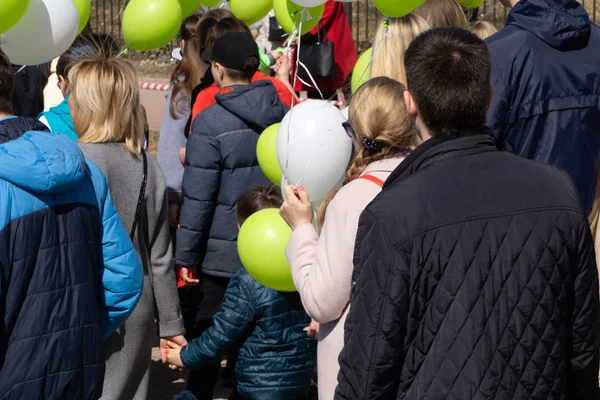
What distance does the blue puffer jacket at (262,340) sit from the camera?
3984 millimetres

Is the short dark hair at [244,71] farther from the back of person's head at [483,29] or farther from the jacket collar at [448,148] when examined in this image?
the jacket collar at [448,148]

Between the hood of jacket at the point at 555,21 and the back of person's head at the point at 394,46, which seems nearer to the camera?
the hood of jacket at the point at 555,21

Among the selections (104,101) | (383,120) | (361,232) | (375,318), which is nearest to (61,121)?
(104,101)

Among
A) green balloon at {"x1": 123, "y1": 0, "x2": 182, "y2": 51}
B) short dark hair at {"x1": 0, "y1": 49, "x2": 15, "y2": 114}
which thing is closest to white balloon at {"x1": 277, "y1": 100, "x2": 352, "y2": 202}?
short dark hair at {"x1": 0, "y1": 49, "x2": 15, "y2": 114}

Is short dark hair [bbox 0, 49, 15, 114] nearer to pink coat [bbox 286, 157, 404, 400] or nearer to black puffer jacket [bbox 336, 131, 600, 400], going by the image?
pink coat [bbox 286, 157, 404, 400]

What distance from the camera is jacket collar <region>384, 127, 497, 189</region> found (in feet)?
7.33

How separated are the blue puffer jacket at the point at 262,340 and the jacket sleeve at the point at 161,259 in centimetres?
22

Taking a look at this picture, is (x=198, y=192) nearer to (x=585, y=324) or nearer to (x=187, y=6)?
(x=187, y=6)

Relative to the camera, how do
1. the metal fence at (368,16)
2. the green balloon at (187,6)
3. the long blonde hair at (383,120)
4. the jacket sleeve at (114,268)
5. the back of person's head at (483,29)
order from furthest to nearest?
the metal fence at (368,16), the green balloon at (187,6), the back of person's head at (483,29), the jacket sleeve at (114,268), the long blonde hair at (383,120)

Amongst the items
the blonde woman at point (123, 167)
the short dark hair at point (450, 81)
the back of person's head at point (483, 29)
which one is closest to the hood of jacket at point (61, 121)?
the blonde woman at point (123, 167)

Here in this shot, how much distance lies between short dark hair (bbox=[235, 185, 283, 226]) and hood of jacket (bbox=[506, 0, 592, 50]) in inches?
51.3

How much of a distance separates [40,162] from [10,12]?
3.06ft

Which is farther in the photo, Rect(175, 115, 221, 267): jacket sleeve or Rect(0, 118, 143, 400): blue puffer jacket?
Rect(175, 115, 221, 267): jacket sleeve

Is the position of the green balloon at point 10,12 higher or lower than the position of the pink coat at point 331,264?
higher
